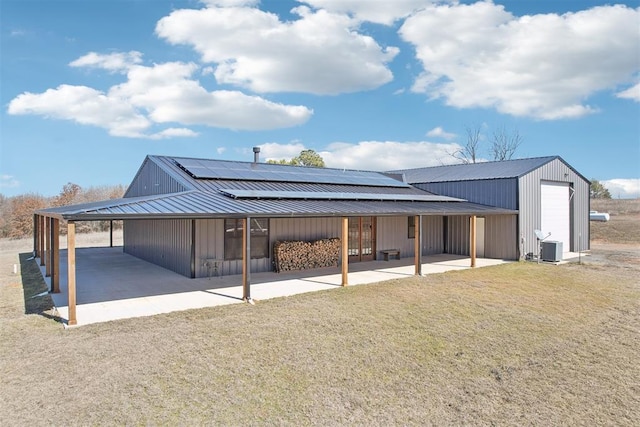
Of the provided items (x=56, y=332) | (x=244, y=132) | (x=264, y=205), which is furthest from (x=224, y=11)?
(x=244, y=132)

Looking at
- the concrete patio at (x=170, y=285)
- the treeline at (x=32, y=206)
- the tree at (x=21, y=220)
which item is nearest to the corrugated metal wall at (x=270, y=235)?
the concrete patio at (x=170, y=285)

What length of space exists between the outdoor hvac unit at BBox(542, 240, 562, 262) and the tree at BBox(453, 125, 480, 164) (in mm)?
27500

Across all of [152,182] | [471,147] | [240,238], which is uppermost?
[471,147]

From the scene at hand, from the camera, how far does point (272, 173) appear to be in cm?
1432

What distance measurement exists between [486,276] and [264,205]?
22.4 feet

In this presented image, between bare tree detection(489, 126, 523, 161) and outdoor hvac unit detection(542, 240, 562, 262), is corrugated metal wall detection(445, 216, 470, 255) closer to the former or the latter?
outdoor hvac unit detection(542, 240, 562, 262)

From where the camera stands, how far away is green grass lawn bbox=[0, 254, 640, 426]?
3656 millimetres

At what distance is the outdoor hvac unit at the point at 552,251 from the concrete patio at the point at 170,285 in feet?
5.97

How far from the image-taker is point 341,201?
39.5ft

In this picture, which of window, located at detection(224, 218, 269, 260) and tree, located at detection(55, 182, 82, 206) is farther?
tree, located at detection(55, 182, 82, 206)

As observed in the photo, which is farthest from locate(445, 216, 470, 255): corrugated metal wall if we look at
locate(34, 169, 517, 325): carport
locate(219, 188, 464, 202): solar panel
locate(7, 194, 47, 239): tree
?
locate(7, 194, 47, 239): tree

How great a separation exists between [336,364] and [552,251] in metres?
12.5

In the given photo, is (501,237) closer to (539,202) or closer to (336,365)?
(539,202)

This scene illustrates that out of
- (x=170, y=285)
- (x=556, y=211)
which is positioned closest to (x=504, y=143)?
(x=556, y=211)
